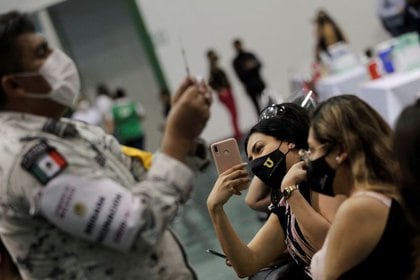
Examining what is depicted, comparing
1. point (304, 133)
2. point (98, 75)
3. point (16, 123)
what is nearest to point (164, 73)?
point (98, 75)

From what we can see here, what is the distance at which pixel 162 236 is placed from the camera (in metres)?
1.47

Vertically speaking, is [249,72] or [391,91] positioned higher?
[391,91]

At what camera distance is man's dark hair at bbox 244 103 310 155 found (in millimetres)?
2066

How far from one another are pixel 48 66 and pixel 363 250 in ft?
2.79

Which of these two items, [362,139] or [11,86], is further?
[362,139]

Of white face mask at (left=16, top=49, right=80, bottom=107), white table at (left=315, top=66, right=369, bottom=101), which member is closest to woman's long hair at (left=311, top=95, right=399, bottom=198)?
white face mask at (left=16, top=49, right=80, bottom=107)

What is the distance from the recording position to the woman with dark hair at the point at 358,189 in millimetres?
1585

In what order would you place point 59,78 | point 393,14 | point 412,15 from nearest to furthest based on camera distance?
1. point 59,78
2. point 412,15
3. point 393,14

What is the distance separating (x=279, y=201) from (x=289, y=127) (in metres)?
0.24

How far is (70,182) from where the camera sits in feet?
4.29

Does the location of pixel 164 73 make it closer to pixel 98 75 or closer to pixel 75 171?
pixel 98 75

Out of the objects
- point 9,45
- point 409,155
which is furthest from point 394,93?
point 9,45

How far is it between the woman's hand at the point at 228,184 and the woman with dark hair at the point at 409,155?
56 cm

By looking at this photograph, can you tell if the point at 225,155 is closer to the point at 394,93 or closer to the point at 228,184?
the point at 228,184
